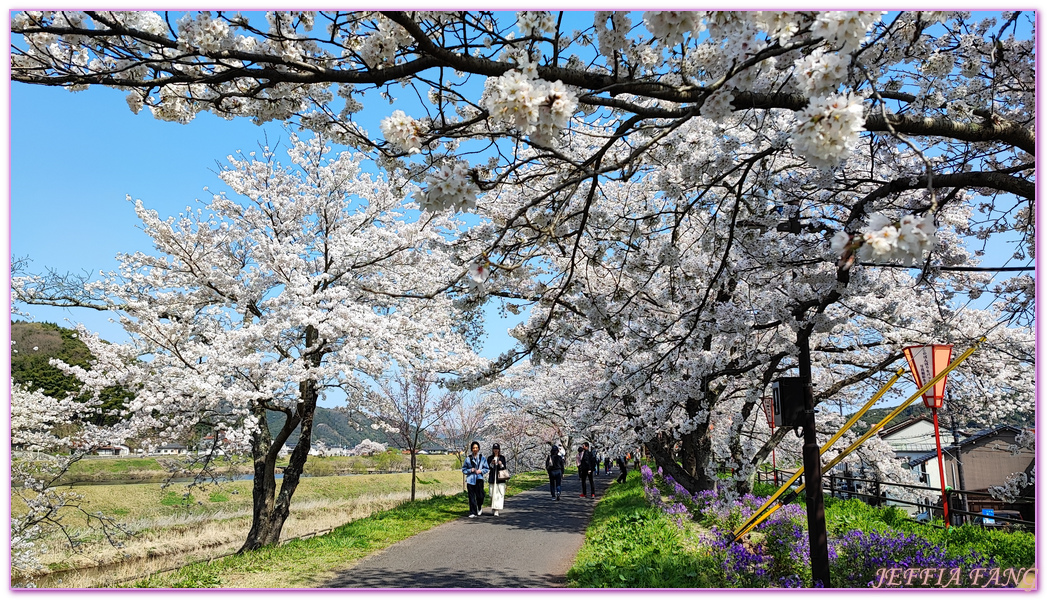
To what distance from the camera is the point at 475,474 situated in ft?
37.4

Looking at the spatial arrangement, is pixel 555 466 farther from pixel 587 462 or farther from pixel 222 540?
pixel 222 540

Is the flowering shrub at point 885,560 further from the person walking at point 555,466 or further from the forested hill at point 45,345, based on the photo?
the person walking at point 555,466

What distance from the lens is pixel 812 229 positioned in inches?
173

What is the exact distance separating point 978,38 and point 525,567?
20.7ft

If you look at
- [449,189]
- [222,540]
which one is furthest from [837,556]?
[222,540]

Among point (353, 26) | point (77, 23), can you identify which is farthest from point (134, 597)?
point (353, 26)

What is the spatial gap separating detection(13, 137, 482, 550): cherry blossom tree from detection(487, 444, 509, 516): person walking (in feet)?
9.22

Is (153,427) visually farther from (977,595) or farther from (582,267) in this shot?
(977,595)

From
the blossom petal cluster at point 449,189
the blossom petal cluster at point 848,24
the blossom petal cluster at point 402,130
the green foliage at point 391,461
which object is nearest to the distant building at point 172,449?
the blossom petal cluster at point 402,130

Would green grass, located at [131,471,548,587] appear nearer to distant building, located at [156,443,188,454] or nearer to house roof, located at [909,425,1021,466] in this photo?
distant building, located at [156,443,188,454]

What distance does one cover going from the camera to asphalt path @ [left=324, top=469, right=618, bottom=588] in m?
5.88

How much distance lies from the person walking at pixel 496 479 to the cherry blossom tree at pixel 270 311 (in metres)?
2.81

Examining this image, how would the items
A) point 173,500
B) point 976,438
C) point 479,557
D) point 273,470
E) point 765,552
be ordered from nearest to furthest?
point 765,552 → point 479,557 → point 273,470 → point 976,438 → point 173,500

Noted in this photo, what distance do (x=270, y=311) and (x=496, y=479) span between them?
5822 mm
